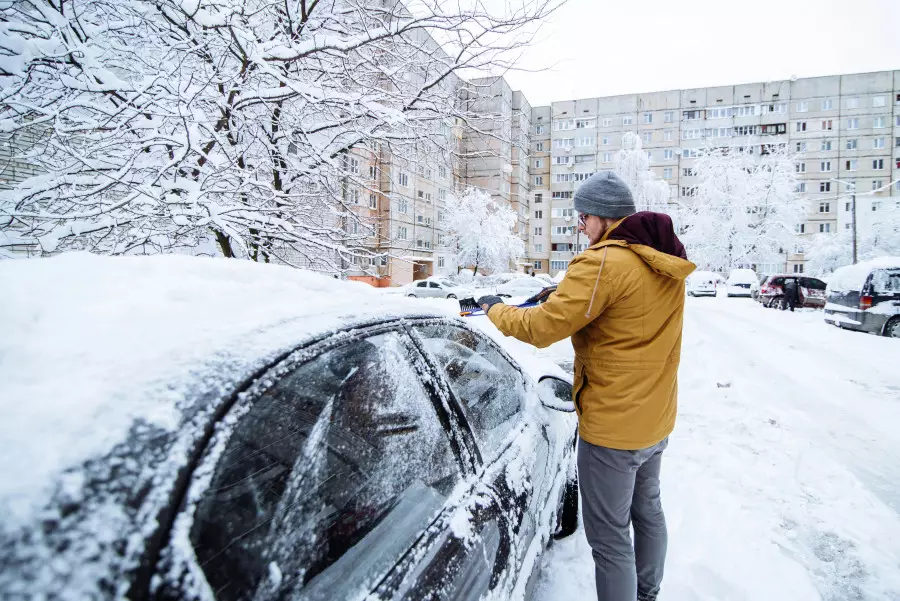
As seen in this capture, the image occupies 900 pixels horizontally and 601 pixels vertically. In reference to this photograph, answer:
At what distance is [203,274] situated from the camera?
4.23ft

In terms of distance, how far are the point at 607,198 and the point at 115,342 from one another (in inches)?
71.2

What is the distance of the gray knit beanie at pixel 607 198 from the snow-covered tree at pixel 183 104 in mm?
2691

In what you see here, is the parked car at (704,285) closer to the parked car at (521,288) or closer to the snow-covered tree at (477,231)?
the parked car at (521,288)

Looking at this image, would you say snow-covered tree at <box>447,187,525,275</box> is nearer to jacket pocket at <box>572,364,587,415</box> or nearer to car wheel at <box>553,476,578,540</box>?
car wheel at <box>553,476,578,540</box>

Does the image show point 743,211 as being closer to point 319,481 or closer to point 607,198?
point 607,198

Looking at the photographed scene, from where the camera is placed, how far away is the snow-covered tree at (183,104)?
12.0 ft

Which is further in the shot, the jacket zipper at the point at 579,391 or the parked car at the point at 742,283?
the parked car at the point at 742,283

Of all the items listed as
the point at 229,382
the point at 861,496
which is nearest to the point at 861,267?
the point at 861,496


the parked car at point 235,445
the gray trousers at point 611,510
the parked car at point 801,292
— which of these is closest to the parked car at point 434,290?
the parked car at point 801,292

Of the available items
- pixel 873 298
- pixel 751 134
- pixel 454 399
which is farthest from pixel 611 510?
pixel 751 134

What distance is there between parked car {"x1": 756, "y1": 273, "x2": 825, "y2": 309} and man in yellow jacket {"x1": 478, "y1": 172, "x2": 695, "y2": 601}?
2231 cm

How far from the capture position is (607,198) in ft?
6.17

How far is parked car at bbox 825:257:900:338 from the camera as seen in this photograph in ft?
32.2

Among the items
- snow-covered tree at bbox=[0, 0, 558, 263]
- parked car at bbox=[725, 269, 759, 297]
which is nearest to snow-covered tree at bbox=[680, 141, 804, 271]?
parked car at bbox=[725, 269, 759, 297]
